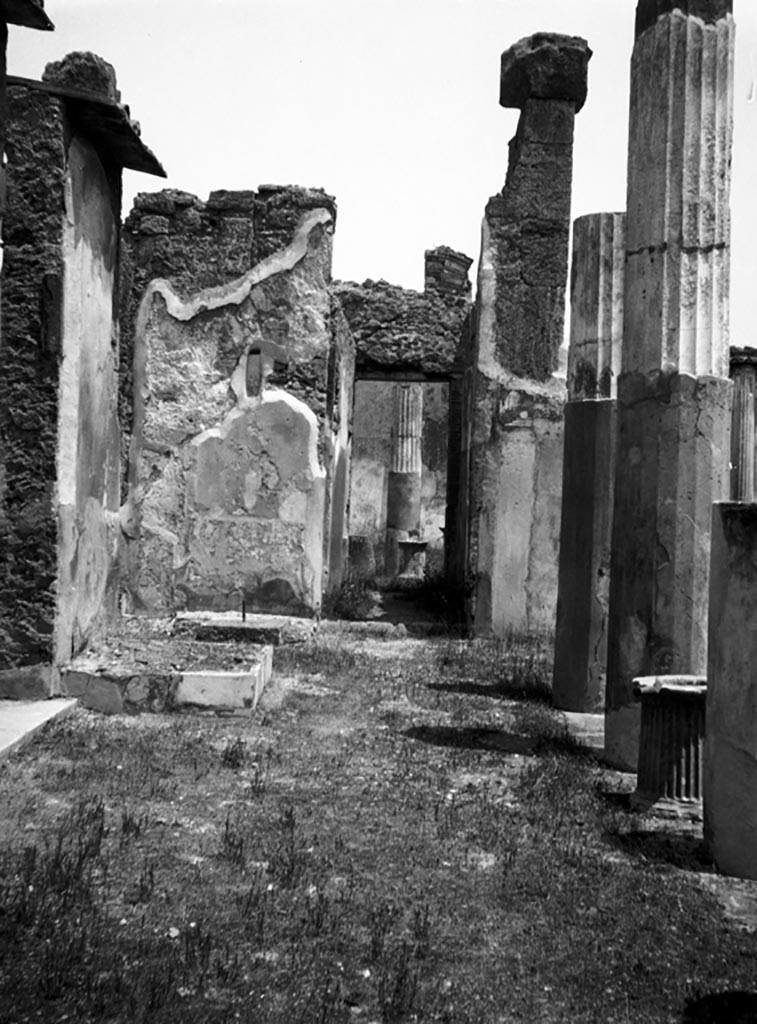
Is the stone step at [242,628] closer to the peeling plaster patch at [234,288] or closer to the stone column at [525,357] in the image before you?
the stone column at [525,357]

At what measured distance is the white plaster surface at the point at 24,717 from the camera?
16.8 ft

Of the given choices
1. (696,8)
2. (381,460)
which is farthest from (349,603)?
(381,460)

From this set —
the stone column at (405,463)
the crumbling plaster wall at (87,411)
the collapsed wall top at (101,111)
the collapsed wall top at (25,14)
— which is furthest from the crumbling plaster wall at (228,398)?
the stone column at (405,463)

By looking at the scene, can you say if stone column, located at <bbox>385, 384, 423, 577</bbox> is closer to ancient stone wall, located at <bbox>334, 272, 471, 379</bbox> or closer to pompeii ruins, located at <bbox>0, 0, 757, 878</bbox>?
pompeii ruins, located at <bbox>0, 0, 757, 878</bbox>

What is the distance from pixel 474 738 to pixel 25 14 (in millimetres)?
4091

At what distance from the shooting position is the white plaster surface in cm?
511

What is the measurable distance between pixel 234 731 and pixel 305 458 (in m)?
4.25

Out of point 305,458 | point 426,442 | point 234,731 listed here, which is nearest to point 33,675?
point 234,731

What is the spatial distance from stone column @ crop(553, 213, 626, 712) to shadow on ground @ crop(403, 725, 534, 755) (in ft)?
3.45

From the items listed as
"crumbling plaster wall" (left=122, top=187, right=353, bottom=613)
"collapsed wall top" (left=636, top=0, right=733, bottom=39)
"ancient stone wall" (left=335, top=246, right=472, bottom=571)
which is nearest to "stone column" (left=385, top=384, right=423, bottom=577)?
"ancient stone wall" (left=335, top=246, right=472, bottom=571)

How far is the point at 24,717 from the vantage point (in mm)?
5562

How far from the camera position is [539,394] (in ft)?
33.6

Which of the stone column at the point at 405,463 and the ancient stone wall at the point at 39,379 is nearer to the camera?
the ancient stone wall at the point at 39,379

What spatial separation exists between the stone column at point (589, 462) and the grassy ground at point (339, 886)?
109 centimetres
